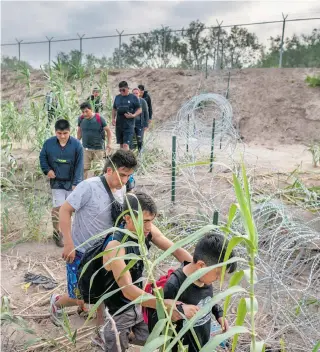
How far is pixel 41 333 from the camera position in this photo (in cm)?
310

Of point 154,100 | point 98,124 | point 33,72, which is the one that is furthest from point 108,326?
point 33,72

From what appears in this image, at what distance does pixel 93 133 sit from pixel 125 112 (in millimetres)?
1569

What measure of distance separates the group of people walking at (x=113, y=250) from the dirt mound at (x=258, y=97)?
10.4 m

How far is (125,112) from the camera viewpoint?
24.5 ft

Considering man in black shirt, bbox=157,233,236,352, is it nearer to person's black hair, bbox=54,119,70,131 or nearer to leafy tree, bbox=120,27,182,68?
person's black hair, bbox=54,119,70,131

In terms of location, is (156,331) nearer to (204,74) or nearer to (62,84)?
(62,84)

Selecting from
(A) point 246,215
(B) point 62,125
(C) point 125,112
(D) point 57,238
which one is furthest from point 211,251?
(C) point 125,112

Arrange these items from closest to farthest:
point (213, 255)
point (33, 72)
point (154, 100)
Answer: point (213, 255)
point (154, 100)
point (33, 72)

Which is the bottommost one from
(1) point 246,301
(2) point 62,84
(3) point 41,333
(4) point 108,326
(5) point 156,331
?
(3) point 41,333

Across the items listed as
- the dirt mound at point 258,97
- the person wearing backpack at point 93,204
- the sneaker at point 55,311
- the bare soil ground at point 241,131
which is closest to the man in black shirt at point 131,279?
the person wearing backpack at point 93,204

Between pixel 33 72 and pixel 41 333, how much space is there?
23174mm

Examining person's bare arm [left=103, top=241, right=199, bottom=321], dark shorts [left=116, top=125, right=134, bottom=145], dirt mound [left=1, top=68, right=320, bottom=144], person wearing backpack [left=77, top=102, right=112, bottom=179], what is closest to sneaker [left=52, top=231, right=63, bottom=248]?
person wearing backpack [left=77, top=102, right=112, bottom=179]

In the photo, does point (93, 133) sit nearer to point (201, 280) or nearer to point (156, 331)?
point (201, 280)

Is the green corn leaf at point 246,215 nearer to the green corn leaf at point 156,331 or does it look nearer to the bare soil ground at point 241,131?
the green corn leaf at point 156,331
